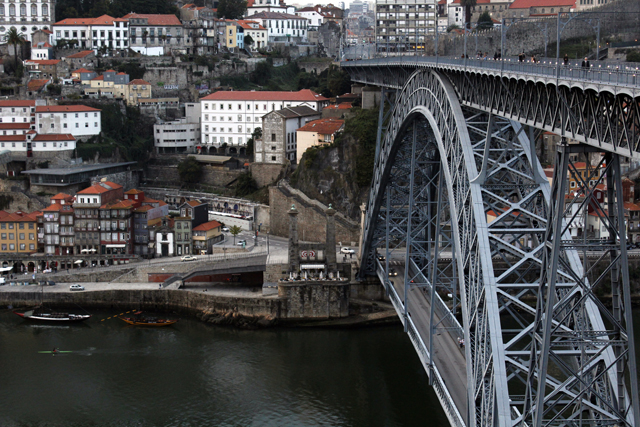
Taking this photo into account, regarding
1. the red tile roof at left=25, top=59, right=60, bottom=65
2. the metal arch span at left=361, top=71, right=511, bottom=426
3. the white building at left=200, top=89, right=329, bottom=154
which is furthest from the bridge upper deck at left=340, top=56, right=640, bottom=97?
the red tile roof at left=25, top=59, right=60, bottom=65

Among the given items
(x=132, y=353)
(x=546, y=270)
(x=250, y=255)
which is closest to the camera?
(x=546, y=270)

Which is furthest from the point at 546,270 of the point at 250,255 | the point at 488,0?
the point at 488,0

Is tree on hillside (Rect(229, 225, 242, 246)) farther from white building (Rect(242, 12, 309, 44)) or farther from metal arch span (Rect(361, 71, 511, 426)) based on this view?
white building (Rect(242, 12, 309, 44))

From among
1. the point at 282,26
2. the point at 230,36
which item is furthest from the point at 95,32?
the point at 282,26

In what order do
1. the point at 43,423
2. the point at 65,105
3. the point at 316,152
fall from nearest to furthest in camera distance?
the point at 43,423 → the point at 316,152 → the point at 65,105

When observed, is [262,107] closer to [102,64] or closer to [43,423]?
[102,64]

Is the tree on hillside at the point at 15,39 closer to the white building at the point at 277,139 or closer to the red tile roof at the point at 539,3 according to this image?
the white building at the point at 277,139
